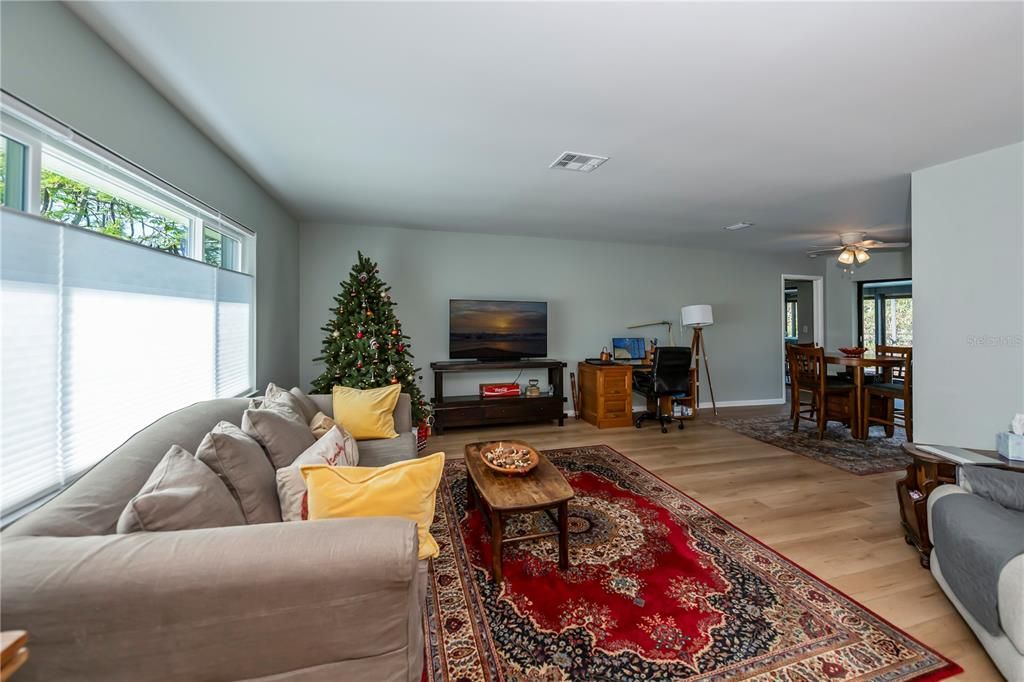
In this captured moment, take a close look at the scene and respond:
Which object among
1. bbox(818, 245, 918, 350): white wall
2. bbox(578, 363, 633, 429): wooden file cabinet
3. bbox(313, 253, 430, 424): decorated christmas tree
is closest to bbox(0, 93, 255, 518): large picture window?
bbox(313, 253, 430, 424): decorated christmas tree

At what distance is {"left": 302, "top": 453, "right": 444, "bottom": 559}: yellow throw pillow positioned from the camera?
1.32 meters

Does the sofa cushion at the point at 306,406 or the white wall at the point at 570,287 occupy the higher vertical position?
the white wall at the point at 570,287

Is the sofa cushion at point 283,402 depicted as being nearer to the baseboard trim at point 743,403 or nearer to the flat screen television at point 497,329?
the flat screen television at point 497,329

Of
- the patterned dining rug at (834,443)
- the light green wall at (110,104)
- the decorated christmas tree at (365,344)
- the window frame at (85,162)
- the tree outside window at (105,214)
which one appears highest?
the light green wall at (110,104)

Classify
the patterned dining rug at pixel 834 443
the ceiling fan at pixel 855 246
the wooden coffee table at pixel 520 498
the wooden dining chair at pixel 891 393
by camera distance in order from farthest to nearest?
1. the ceiling fan at pixel 855 246
2. the wooden dining chair at pixel 891 393
3. the patterned dining rug at pixel 834 443
4. the wooden coffee table at pixel 520 498

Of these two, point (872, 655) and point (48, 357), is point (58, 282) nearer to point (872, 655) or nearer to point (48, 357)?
point (48, 357)

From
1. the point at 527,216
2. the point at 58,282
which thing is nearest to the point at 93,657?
the point at 58,282

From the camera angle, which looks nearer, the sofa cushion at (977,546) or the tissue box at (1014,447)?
the sofa cushion at (977,546)

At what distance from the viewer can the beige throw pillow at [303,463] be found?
5.05 ft

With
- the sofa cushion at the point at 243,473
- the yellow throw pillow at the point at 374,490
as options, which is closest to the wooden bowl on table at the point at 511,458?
the yellow throw pillow at the point at 374,490

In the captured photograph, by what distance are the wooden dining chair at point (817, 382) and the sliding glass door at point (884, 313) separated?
8.74ft

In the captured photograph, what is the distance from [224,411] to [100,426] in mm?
537

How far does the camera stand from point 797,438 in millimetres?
4613

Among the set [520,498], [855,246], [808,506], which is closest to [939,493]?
[808,506]
